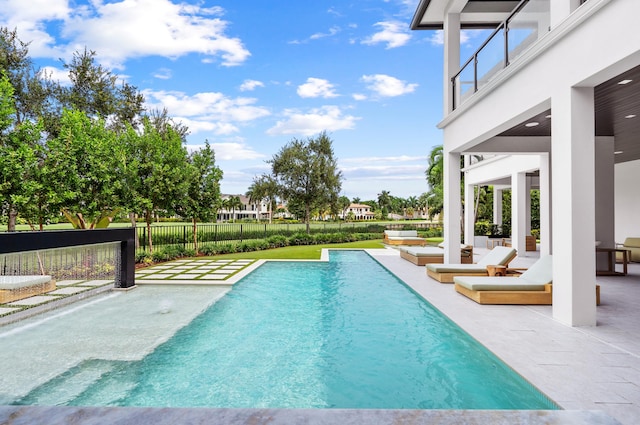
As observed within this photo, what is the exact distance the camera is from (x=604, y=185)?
1013cm

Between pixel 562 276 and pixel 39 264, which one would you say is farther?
pixel 39 264

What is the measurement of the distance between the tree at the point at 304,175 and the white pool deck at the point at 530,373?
61.5 ft

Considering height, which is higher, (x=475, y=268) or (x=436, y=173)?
(x=436, y=173)

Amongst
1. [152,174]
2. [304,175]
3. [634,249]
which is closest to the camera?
→ [634,249]

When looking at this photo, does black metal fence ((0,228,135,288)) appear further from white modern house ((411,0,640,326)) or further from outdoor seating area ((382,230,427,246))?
outdoor seating area ((382,230,427,246))

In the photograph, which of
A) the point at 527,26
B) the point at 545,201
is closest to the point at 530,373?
the point at 527,26

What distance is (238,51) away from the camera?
20922mm

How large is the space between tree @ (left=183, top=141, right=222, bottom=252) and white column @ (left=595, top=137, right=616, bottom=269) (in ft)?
44.1

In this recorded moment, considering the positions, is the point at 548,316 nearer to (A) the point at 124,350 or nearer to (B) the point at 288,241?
(A) the point at 124,350

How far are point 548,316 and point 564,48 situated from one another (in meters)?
4.22

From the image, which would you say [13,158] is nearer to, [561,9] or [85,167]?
[85,167]

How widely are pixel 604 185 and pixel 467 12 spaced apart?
21.3 ft

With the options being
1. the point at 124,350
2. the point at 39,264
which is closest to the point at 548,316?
the point at 124,350

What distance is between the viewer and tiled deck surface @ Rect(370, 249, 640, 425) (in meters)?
3.29
